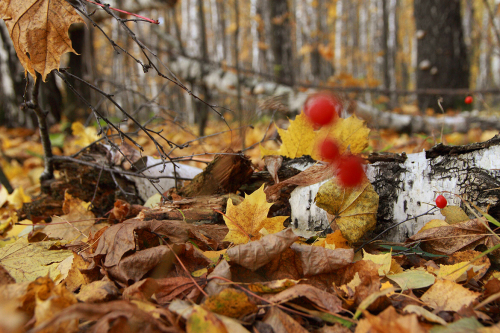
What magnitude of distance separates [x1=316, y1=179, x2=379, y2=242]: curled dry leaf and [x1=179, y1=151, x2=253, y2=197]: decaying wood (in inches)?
13.9

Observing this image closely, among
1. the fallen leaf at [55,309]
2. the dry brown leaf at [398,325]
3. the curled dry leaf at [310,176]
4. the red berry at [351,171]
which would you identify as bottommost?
the dry brown leaf at [398,325]

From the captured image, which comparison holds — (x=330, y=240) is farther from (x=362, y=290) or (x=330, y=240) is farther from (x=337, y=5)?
(x=337, y=5)

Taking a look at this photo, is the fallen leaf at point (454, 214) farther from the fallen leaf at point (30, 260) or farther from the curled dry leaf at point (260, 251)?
the fallen leaf at point (30, 260)

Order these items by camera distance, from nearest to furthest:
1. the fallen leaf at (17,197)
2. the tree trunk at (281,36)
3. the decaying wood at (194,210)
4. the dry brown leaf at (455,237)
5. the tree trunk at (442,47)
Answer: the dry brown leaf at (455,237)
the decaying wood at (194,210)
the fallen leaf at (17,197)
the tree trunk at (442,47)
the tree trunk at (281,36)

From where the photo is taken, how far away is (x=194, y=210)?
115cm

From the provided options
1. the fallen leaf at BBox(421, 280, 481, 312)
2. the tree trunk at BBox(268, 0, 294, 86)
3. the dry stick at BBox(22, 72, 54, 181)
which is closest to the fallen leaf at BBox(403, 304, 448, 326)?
the fallen leaf at BBox(421, 280, 481, 312)

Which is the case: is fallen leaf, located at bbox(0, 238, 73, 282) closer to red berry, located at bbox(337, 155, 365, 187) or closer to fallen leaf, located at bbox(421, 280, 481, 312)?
red berry, located at bbox(337, 155, 365, 187)

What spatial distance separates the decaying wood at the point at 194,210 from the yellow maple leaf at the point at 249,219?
0.13 m

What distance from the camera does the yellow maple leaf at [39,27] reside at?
2.51 feet

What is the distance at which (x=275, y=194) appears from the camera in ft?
3.92

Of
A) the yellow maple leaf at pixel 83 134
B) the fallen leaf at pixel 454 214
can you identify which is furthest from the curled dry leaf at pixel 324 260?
the yellow maple leaf at pixel 83 134

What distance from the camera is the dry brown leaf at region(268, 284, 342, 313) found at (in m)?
0.68

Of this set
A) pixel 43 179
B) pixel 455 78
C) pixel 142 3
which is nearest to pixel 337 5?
pixel 455 78

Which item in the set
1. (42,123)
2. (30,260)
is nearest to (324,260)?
(30,260)
